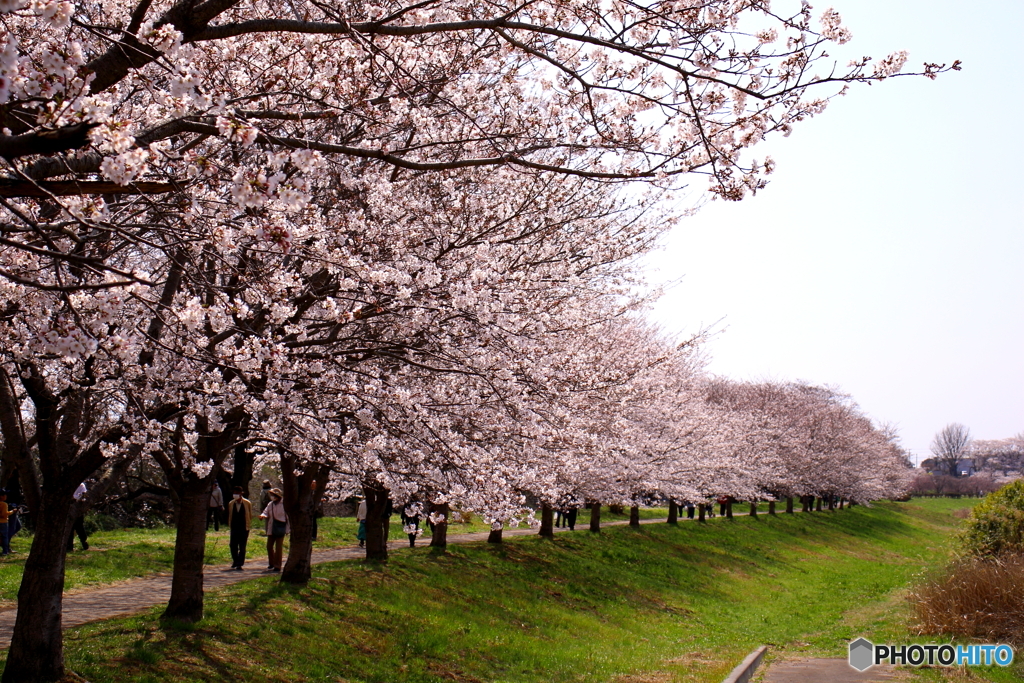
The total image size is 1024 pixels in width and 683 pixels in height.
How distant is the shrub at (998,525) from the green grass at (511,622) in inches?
83.9

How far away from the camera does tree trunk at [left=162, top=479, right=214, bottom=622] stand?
10.6m

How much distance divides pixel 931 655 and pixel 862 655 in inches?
39.9

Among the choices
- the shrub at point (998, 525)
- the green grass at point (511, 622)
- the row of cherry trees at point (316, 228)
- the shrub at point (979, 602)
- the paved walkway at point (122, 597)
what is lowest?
the green grass at point (511, 622)

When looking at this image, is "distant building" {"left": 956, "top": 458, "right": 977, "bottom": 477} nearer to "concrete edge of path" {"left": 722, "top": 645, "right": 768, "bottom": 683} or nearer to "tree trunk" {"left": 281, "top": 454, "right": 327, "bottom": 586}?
"concrete edge of path" {"left": 722, "top": 645, "right": 768, "bottom": 683}

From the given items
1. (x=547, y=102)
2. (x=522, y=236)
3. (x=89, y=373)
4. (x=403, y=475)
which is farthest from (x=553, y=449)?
(x=89, y=373)

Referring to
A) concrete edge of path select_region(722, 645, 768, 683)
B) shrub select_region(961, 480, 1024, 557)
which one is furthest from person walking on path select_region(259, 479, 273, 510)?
shrub select_region(961, 480, 1024, 557)

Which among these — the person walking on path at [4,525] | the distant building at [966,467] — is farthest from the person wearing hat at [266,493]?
the distant building at [966,467]

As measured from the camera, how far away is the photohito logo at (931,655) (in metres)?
10.7

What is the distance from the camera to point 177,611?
420 inches

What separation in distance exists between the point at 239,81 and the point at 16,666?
600 centimetres

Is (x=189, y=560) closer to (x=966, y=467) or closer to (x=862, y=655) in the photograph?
(x=862, y=655)

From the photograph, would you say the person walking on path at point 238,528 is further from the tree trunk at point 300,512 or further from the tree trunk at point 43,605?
the tree trunk at point 43,605

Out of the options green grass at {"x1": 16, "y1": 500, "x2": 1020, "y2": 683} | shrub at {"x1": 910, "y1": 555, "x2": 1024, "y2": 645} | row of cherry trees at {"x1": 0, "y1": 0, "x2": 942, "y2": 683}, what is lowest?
green grass at {"x1": 16, "y1": 500, "x2": 1020, "y2": 683}

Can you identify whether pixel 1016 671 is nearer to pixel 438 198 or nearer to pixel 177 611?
pixel 438 198
